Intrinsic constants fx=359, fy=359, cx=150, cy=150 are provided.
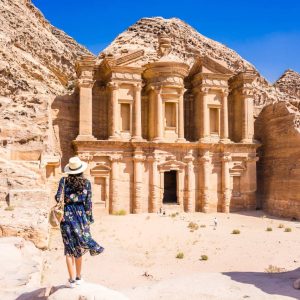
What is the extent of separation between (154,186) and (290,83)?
25.9 m

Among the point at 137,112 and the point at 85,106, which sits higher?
the point at 85,106

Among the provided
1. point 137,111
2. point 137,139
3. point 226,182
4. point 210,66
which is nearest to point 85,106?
point 137,111

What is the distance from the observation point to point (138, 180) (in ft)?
76.5

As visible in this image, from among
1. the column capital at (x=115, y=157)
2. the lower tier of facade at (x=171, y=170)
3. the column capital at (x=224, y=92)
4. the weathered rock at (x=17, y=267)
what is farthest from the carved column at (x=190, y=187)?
the weathered rock at (x=17, y=267)

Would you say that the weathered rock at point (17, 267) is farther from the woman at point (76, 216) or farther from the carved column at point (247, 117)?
the carved column at point (247, 117)

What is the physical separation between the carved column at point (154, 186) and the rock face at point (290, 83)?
23.6m

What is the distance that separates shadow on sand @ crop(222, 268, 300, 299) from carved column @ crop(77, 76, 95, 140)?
15719 mm

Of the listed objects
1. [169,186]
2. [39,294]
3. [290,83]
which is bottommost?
[39,294]

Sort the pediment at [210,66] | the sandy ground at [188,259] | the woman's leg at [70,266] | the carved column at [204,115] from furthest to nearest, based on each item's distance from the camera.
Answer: the pediment at [210,66]
the carved column at [204,115]
the sandy ground at [188,259]
the woman's leg at [70,266]

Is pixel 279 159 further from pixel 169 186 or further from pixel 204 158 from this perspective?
pixel 169 186

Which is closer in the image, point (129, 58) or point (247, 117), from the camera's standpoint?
point (129, 58)

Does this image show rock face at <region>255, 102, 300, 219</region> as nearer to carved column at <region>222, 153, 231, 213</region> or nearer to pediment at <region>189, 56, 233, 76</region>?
carved column at <region>222, 153, 231, 213</region>

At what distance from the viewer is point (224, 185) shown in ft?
Answer: 81.8

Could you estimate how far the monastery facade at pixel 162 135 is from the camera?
23266 mm
